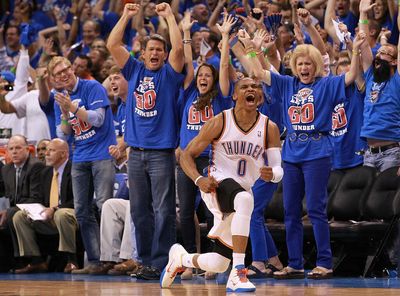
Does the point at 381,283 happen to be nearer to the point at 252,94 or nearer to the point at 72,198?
the point at 252,94

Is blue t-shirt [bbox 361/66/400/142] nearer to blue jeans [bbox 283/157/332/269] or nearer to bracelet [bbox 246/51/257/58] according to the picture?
blue jeans [bbox 283/157/332/269]

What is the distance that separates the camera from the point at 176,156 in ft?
36.9


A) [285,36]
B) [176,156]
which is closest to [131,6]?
[176,156]

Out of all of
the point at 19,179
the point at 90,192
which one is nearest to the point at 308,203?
the point at 90,192

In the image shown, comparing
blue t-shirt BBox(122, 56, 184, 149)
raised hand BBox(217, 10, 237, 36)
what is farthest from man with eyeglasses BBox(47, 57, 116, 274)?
raised hand BBox(217, 10, 237, 36)

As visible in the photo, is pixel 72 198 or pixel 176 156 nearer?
pixel 176 156

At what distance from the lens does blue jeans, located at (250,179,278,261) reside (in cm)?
1009

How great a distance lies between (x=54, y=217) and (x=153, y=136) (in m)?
2.61

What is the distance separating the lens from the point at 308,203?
9844 mm

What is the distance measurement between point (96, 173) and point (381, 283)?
3.79 meters

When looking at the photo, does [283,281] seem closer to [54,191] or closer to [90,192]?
[90,192]

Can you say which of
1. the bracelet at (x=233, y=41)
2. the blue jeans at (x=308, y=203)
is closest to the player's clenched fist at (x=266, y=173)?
the blue jeans at (x=308, y=203)

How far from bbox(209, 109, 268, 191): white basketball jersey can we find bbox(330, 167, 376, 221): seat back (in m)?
2.35

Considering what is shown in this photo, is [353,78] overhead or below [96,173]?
overhead
